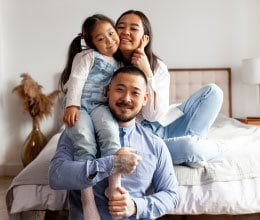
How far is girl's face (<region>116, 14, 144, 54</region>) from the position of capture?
1663 millimetres

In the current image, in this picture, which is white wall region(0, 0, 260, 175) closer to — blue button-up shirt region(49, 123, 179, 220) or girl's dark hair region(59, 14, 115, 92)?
girl's dark hair region(59, 14, 115, 92)

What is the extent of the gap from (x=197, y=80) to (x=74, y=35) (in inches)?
54.9

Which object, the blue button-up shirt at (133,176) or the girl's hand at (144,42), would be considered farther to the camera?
the girl's hand at (144,42)

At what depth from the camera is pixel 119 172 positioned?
1.31 meters

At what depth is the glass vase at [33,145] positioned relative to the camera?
142 inches

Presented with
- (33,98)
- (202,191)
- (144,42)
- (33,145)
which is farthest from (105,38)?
(33,145)

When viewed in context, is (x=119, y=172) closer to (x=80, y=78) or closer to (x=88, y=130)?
(x=88, y=130)

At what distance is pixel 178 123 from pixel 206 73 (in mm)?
2004

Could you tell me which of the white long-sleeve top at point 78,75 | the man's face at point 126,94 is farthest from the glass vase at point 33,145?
the man's face at point 126,94

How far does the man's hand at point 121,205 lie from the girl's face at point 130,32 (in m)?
0.68

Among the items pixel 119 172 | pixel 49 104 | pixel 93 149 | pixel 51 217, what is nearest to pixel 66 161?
pixel 93 149

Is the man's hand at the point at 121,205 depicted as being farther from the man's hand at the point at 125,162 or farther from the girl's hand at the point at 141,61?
the girl's hand at the point at 141,61

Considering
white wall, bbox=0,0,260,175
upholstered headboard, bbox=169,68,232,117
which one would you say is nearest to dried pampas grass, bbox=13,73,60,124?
white wall, bbox=0,0,260,175

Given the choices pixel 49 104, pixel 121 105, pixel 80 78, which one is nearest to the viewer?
pixel 121 105
